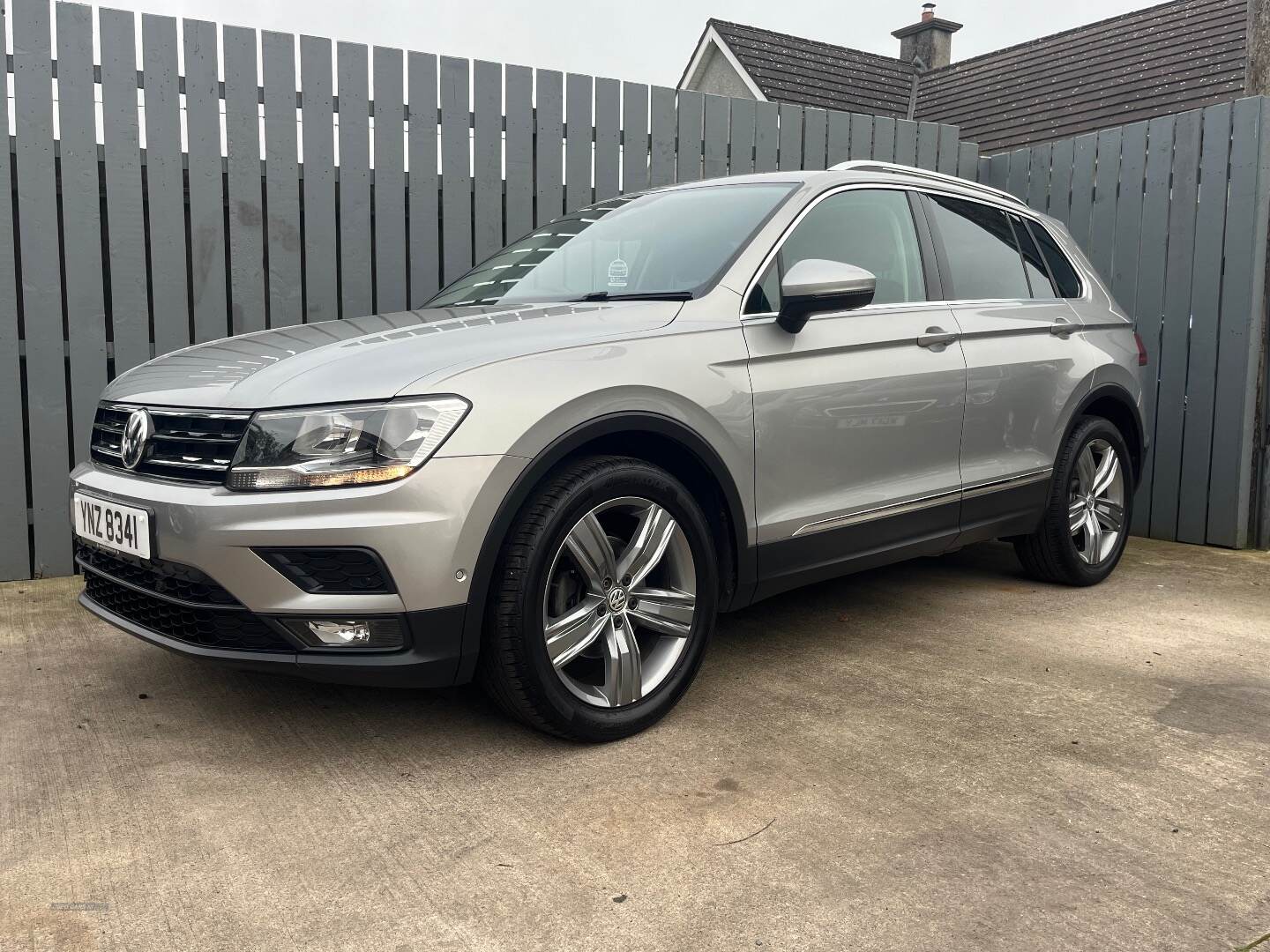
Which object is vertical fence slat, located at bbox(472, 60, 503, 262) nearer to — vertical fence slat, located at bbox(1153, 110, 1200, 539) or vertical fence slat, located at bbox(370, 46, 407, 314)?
vertical fence slat, located at bbox(370, 46, 407, 314)

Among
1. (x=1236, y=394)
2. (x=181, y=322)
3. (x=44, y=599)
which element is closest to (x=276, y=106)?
(x=181, y=322)

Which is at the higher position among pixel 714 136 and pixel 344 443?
pixel 714 136

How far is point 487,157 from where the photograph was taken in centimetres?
566

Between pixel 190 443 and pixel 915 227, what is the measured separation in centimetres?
275

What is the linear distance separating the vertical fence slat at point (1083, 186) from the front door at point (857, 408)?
3.03 m

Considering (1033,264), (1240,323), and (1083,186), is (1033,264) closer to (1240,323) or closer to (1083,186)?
(1240,323)

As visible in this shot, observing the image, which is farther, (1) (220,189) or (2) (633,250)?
(1) (220,189)

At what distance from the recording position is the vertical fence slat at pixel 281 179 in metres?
5.13

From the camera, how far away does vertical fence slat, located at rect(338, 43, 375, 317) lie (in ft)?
17.4

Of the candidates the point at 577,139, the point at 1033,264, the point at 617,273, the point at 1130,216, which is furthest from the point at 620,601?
the point at 1130,216

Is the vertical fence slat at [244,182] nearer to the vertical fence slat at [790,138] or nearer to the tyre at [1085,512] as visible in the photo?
the vertical fence slat at [790,138]

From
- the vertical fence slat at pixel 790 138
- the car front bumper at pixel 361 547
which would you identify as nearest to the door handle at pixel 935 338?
the car front bumper at pixel 361 547

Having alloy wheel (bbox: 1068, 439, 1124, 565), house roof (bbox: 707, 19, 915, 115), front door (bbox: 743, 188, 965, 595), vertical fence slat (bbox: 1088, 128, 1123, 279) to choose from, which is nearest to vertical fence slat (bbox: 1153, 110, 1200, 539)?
vertical fence slat (bbox: 1088, 128, 1123, 279)

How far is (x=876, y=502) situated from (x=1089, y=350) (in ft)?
5.51
